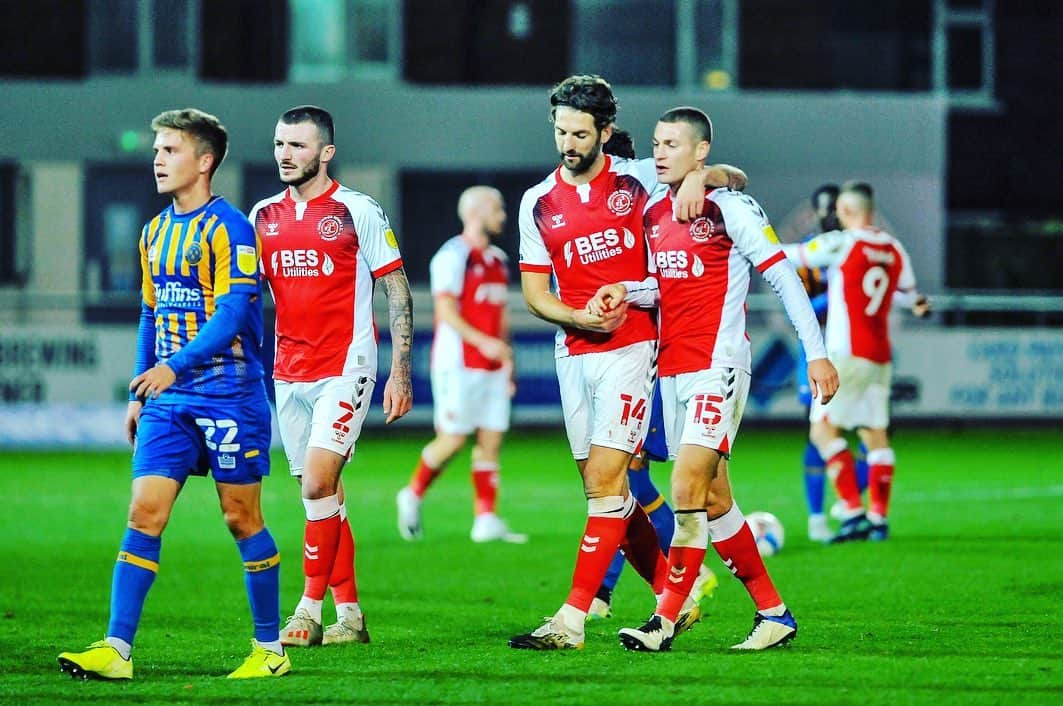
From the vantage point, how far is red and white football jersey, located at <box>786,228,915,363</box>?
1152 cm

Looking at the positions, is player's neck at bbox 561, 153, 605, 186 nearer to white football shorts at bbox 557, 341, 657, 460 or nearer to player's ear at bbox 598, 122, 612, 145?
player's ear at bbox 598, 122, 612, 145

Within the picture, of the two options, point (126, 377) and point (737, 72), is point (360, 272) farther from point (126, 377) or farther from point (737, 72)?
point (737, 72)

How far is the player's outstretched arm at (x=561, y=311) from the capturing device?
6.89 meters

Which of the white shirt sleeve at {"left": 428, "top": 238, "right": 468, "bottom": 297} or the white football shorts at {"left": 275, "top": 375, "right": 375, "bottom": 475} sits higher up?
the white shirt sleeve at {"left": 428, "top": 238, "right": 468, "bottom": 297}

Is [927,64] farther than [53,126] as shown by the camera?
Yes

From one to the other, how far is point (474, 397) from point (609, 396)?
17.0ft

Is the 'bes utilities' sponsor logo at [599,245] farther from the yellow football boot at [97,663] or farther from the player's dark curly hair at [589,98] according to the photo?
the yellow football boot at [97,663]

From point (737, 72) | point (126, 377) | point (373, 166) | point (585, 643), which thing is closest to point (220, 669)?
point (585, 643)

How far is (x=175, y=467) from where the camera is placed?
20.9 ft

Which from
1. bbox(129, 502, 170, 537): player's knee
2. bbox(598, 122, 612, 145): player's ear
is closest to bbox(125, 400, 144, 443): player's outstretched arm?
bbox(129, 502, 170, 537): player's knee

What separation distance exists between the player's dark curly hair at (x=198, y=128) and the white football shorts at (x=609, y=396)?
5.45 ft

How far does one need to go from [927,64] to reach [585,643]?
82.3ft

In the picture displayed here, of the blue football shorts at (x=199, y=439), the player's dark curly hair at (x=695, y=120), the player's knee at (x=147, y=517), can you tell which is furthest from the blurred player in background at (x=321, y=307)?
the player's dark curly hair at (x=695, y=120)

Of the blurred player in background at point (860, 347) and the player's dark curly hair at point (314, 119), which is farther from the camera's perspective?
the blurred player in background at point (860, 347)
